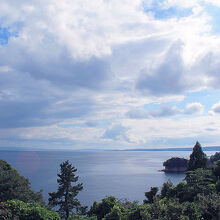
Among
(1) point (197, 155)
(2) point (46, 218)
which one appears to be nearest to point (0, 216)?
(2) point (46, 218)

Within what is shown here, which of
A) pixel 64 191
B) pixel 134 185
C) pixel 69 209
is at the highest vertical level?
pixel 64 191

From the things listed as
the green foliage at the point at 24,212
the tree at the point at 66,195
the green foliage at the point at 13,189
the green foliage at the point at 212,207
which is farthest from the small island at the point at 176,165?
the green foliage at the point at 24,212

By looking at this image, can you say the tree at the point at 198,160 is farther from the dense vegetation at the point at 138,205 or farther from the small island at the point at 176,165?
the small island at the point at 176,165

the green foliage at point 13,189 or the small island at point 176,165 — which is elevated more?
the green foliage at point 13,189

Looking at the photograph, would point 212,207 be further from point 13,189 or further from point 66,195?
point 13,189

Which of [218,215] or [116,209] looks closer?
[218,215]

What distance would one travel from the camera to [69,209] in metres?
39.9

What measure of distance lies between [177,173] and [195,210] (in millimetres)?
120695

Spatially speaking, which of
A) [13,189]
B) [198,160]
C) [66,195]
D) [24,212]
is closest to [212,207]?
[24,212]

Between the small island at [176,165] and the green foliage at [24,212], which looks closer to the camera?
the green foliage at [24,212]

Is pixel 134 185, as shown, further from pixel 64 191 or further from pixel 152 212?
pixel 152 212

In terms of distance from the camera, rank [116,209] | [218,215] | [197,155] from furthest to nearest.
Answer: [197,155] < [116,209] < [218,215]

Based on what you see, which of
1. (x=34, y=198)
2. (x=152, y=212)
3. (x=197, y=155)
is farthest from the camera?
(x=197, y=155)

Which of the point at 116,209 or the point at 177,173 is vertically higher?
the point at 116,209
